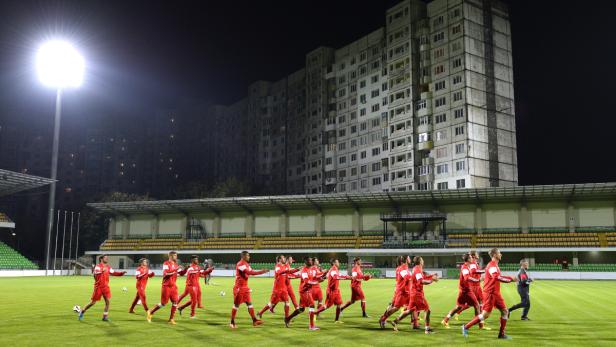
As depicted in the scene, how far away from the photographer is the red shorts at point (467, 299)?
56.1ft

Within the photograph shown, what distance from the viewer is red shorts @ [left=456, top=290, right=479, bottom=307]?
1709cm

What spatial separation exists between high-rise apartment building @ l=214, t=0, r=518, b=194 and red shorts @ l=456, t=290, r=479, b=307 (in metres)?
73.6

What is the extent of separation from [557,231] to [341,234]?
28.5 m

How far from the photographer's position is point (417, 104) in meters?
99.6

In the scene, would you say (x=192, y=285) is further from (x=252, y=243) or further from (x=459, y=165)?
(x=459, y=165)

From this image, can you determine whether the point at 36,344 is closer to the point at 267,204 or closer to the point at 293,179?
the point at 267,204

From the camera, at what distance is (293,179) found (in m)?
132

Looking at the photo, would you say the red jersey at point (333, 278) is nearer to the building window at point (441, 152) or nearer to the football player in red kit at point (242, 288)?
the football player in red kit at point (242, 288)

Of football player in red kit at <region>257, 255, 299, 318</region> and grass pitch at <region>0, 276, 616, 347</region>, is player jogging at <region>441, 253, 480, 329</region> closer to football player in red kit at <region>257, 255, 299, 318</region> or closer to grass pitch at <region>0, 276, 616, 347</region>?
grass pitch at <region>0, 276, 616, 347</region>

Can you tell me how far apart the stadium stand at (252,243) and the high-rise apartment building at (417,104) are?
24211 mm

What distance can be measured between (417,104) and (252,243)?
40799 mm

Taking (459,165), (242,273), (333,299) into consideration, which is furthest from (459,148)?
(242,273)

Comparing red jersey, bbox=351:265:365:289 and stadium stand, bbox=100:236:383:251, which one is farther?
stadium stand, bbox=100:236:383:251

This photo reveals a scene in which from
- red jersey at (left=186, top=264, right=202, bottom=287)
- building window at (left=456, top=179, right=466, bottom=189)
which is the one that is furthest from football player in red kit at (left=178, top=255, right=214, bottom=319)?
building window at (left=456, top=179, right=466, bottom=189)
